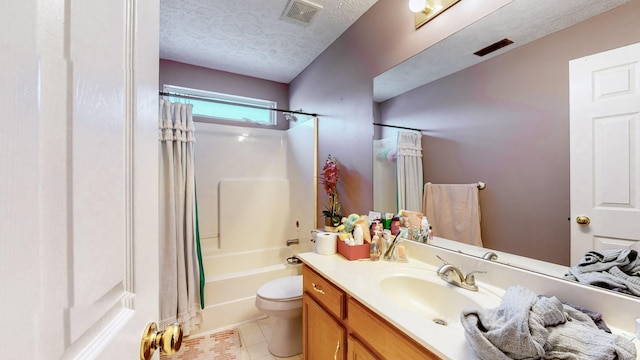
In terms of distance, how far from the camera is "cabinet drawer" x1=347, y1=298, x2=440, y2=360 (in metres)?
0.73

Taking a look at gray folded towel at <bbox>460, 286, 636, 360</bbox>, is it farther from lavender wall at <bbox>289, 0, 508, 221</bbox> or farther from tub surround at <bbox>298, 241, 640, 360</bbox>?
lavender wall at <bbox>289, 0, 508, 221</bbox>

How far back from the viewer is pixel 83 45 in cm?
28

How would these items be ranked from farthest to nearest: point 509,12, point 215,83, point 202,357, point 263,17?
point 215,83, point 263,17, point 202,357, point 509,12

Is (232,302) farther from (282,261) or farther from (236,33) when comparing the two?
(236,33)

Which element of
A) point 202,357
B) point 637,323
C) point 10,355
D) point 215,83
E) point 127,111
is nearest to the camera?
point 10,355

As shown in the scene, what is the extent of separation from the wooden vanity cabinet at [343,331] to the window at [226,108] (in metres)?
2.07

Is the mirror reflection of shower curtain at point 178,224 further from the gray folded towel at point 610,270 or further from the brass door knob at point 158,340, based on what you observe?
the gray folded towel at point 610,270

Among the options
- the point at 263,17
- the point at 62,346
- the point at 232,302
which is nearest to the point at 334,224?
the point at 232,302

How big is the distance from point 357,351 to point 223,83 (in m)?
2.93

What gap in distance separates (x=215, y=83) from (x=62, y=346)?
3047mm

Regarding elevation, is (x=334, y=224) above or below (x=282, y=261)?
above

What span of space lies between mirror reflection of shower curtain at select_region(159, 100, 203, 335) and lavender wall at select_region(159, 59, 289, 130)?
91 cm

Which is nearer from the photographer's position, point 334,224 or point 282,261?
point 334,224

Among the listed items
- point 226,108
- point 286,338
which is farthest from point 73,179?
point 226,108
